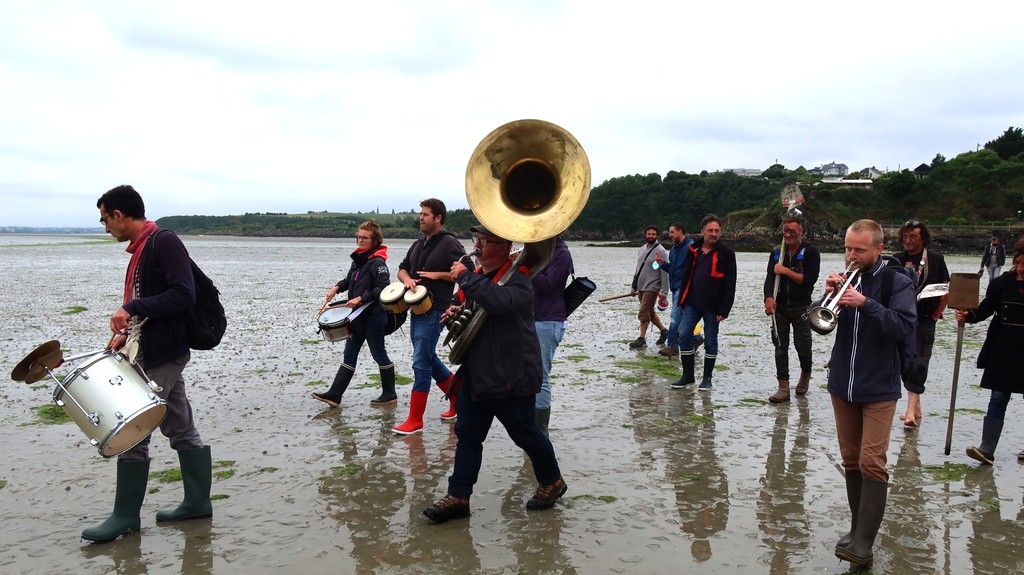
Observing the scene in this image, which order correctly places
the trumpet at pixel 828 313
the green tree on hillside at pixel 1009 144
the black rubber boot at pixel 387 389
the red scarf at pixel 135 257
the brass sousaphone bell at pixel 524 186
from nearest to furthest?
1. the trumpet at pixel 828 313
2. the brass sousaphone bell at pixel 524 186
3. the red scarf at pixel 135 257
4. the black rubber boot at pixel 387 389
5. the green tree on hillside at pixel 1009 144

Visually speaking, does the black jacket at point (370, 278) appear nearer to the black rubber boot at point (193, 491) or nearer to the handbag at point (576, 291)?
the handbag at point (576, 291)

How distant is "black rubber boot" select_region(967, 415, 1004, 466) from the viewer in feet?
19.2

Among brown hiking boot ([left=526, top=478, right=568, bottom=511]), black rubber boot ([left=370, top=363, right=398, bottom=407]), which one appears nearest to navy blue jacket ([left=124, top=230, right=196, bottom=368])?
brown hiking boot ([left=526, top=478, right=568, bottom=511])

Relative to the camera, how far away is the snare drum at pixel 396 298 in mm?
6656

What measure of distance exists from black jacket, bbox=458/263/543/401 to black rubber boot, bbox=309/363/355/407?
3.41m

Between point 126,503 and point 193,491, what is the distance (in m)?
0.40

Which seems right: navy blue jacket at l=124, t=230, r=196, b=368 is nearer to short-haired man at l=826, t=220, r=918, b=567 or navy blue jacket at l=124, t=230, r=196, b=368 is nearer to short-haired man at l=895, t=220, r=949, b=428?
short-haired man at l=826, t=220, r=918, b=567

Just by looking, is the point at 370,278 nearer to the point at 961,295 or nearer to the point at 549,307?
the point at 549,307

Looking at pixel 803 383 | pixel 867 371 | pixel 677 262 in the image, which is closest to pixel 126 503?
pixel 867 371

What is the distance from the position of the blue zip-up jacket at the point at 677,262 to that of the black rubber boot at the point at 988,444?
464 cm

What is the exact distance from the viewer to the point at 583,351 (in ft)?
37.6

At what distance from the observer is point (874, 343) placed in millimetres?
4180

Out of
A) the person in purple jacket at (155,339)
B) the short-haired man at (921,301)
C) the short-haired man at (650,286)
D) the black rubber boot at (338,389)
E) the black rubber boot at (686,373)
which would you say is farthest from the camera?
the short-haired man at (650,286)

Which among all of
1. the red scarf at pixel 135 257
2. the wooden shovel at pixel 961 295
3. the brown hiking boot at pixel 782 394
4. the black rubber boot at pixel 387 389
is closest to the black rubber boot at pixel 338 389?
the black rubber boot at pixel 387 389
